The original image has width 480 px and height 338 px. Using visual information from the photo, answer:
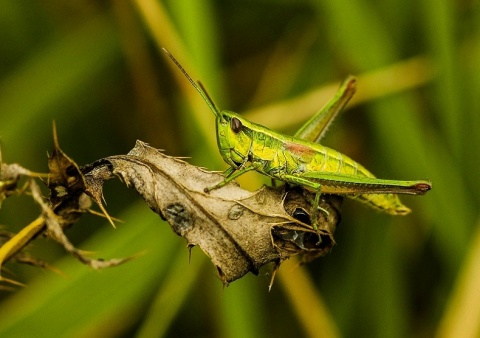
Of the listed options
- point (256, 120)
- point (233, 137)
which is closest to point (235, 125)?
point (233, 137)

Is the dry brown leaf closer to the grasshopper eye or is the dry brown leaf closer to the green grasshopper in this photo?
the green grasshopper

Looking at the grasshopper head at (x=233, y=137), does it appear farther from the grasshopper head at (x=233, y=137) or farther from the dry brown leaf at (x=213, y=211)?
the dry brown leaf at (x=213, y=211)

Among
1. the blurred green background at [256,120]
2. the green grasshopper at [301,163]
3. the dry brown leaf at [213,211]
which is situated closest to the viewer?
the dry brown leaf at [213,211]

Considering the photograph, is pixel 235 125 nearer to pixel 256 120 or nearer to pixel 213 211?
pixel 213 211

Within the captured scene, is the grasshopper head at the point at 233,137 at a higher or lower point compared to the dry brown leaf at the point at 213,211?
higher

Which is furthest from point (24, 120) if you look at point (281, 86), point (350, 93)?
point (350, 93)

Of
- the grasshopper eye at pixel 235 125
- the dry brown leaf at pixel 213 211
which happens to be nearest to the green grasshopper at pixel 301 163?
the grasshopper eye at pixel 235 125

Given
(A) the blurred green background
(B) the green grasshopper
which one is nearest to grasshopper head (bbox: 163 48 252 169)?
(B) the green grasshopper
